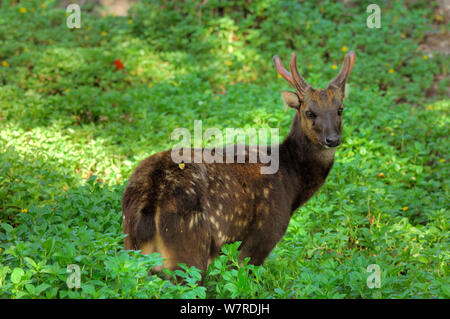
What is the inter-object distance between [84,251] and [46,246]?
28 centimetres

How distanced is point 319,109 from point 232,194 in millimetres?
1565

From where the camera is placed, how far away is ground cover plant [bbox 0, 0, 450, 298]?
4.17 m

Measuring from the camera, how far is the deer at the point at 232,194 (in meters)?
4.31

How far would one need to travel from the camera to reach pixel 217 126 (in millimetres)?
8914

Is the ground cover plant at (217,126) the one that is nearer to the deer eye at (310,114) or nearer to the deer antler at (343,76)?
the deer eye at (310,114)

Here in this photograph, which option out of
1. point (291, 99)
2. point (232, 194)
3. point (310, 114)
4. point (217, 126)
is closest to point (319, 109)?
point (310, 114)

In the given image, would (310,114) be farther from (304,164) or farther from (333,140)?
(304,164)

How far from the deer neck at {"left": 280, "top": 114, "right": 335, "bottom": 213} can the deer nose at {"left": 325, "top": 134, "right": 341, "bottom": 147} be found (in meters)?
0.22

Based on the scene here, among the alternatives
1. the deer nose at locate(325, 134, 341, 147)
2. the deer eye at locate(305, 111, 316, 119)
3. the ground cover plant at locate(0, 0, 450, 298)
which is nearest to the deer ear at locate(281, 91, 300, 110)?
the deer eye at locate(305, 111, 316, 119)

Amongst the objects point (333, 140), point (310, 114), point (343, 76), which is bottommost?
point (333, 140)

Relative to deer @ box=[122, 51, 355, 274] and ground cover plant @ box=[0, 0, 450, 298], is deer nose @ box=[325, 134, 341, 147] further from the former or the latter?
ground cover plant @ box=[0, 0, 450, 298]
